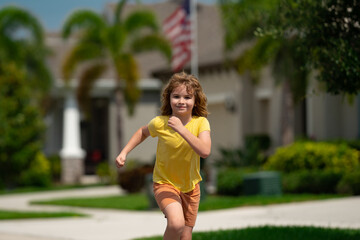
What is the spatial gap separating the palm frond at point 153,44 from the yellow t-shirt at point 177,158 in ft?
63.7

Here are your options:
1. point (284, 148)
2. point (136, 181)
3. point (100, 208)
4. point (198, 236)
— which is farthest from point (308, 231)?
point (136, 181)

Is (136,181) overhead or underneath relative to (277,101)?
underneath

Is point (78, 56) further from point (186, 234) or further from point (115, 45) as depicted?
point (186, 234)

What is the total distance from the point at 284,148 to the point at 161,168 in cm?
1264

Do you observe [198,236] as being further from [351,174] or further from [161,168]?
[351,174]

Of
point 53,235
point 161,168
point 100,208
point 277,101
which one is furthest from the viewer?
point 277,101

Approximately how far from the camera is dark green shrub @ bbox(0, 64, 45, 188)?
25172 millimetres

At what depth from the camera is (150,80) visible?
30.5 m

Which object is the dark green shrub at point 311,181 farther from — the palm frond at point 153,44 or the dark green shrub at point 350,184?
Answer: the palm frond at point 153,44

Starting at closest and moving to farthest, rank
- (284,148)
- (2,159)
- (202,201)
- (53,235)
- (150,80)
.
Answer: (53,235), (202,201), (284,148), (2,159), (150,80)

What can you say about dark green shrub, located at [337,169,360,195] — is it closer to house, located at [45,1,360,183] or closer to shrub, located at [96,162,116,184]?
house, located at [45,1,360,183]

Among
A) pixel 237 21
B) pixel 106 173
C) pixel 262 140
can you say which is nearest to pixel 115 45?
pixel 106 173

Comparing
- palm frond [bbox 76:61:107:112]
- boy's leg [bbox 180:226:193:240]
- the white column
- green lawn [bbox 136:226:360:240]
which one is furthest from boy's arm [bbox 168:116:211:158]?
the white column

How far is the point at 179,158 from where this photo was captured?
18.0 feet
